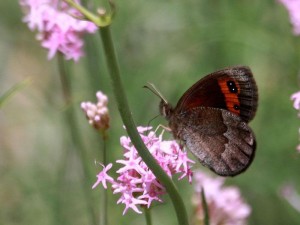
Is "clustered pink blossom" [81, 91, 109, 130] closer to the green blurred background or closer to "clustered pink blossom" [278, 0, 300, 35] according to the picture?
the green blurred background

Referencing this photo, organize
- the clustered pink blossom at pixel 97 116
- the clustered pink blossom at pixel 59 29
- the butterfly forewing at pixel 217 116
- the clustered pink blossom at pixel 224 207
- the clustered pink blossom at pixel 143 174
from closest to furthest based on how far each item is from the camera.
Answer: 1. the clustered pink blossom at pixel 143 174
2. the clustered pink blossom at pixel 97 116
3. the butterfly forewing at pixel 217 116
4. the clustered pink blossom at pixel 59 29
5. the clustered pink blossom at pixel 224 207

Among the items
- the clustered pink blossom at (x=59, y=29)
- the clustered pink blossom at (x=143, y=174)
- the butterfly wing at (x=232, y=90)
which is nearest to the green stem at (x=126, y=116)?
the clustered pink blossom at (x=143, y=174)

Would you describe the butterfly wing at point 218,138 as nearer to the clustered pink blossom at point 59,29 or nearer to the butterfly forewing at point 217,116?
the butterfly forewing at point 217,116

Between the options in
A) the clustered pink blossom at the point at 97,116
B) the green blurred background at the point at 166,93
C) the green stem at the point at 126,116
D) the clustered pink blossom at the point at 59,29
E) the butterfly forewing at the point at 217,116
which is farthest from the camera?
the green blurred background at the point at 166,93

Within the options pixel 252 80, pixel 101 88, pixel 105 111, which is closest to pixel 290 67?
pixel 101 88

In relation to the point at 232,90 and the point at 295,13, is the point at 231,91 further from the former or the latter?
the point at 295,13

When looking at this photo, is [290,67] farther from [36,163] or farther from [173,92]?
[36,163]
